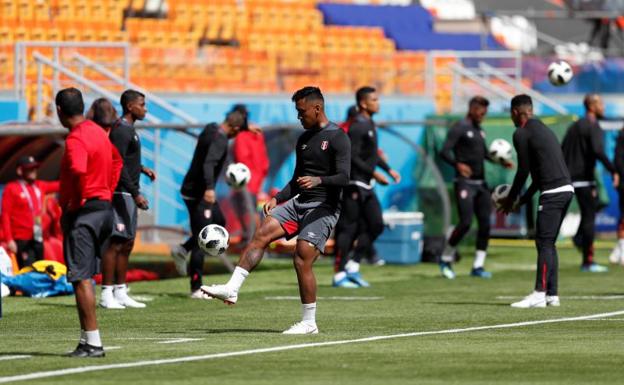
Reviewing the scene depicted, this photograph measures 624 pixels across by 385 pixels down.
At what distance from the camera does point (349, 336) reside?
13.4 m

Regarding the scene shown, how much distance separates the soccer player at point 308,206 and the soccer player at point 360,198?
6281 mm

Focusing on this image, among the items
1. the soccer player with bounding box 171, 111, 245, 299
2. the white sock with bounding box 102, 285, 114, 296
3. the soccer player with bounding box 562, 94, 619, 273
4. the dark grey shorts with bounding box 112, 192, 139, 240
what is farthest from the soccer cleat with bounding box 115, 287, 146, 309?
the soccer player with bounding box 562, 94, 619, 273

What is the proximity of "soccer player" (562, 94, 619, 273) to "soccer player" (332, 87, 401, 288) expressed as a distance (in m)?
3.40

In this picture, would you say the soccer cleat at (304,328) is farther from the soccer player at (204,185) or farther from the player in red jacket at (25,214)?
the player in red jacket at (25,214)

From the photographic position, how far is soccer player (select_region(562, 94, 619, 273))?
2269 cm

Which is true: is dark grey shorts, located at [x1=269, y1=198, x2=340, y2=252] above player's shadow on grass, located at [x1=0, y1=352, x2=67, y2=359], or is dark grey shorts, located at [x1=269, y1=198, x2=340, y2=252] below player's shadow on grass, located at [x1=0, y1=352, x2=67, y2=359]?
above

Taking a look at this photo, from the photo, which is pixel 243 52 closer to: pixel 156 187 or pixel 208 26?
pixel 208 26

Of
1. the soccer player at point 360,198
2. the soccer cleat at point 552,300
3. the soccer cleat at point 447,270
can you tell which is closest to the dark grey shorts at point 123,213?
the soccer player at point 360,198

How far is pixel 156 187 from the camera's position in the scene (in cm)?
2503

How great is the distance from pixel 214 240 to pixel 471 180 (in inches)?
280

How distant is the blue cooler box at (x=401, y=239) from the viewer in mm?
24828

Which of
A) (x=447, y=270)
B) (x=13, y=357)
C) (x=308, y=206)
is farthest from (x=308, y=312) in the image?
(x=447, y=270)

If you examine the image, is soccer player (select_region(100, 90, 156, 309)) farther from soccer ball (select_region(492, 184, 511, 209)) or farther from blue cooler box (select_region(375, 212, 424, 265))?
blue cooler box (select_region(375, 212, 424, 265))

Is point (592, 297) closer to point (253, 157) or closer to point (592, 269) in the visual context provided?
point (592, 269)
